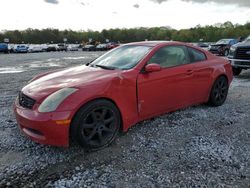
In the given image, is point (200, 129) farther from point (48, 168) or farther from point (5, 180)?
point (5, 180)

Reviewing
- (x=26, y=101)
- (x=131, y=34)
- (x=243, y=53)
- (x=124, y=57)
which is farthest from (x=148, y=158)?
(x=131, y=34)

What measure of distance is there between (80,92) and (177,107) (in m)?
2.12

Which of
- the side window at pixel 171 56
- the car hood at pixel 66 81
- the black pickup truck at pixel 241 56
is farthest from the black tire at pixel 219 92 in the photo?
the black pickup truck at pixel 241 56

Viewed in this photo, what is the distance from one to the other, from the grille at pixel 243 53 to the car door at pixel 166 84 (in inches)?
207

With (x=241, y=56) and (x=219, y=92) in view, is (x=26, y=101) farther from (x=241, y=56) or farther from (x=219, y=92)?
(x=241, y=56)

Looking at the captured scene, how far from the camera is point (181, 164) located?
Answer: 11.8 ft

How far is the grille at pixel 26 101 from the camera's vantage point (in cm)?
380

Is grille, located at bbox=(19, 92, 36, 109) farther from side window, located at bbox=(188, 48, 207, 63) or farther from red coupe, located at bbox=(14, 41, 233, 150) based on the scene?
side window, located at bbox=(188, 48, 207, 63)

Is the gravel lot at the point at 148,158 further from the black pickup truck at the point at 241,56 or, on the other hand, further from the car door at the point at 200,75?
the black pickup truck at the point at 241,56

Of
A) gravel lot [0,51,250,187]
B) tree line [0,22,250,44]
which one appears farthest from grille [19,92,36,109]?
tree line [0,22,250,44]

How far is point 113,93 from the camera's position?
4047mm

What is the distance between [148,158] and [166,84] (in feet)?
4.90

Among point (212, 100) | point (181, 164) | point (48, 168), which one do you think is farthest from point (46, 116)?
point (212, 100)

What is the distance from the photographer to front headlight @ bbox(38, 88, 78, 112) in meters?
3.62
